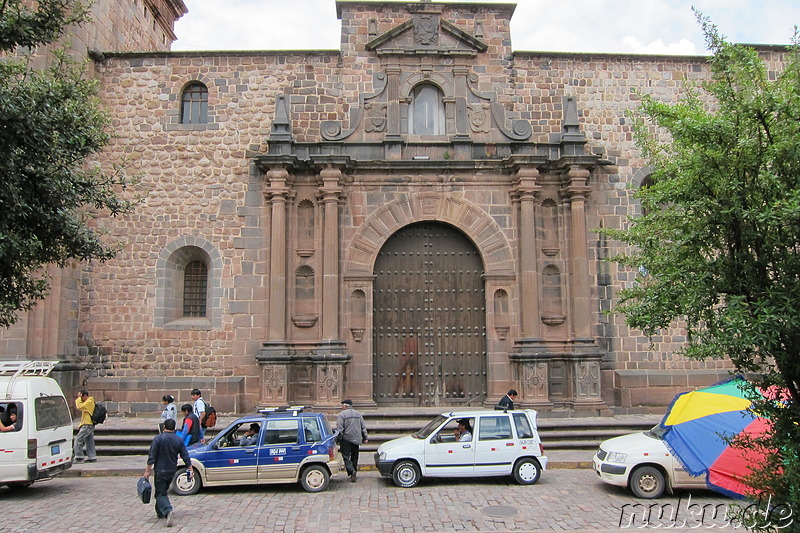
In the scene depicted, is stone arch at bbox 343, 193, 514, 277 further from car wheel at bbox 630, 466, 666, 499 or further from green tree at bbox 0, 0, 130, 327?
green tree at bbox 0, 0, 130, 327

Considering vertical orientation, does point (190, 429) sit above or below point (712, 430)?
below

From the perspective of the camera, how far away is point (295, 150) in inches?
720

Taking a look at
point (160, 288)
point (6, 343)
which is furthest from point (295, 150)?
point (6, 343)

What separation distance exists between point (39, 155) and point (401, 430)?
9.91 metres

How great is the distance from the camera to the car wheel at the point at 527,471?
12188mm

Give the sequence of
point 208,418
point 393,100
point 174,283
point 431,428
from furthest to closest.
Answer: point 393,100 < point 174,283 < point 208,418 < point 431,428

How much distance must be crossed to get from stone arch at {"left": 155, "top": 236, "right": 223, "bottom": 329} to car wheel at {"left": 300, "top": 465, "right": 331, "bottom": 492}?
7164 mm

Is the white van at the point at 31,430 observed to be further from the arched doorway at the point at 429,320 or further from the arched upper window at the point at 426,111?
the arched upper window at the point at 426,111

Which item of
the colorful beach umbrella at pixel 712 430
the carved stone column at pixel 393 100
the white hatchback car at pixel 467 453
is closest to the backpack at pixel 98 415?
the white hatchback car at pixel 467 453

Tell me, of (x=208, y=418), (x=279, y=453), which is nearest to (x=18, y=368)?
(x=208, y=418)

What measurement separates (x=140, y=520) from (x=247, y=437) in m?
2.38

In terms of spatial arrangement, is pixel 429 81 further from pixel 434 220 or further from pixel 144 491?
pixel 144 491

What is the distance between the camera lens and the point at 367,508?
1057 cm

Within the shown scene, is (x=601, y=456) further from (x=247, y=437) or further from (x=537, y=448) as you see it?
(x=247, y=437)
